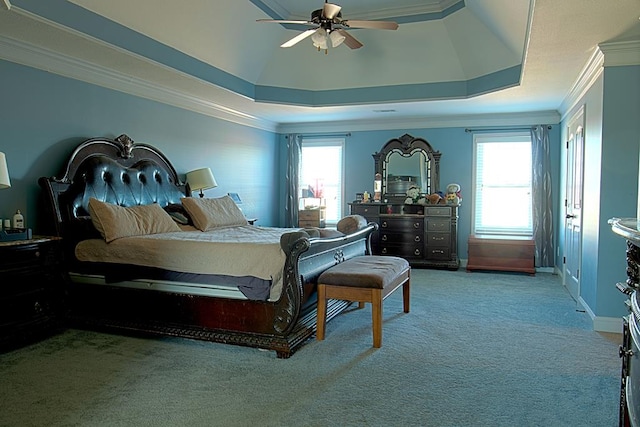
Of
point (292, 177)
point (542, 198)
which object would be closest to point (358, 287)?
point (542, 198)

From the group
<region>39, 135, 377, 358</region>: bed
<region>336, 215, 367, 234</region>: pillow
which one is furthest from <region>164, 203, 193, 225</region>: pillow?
<region>336, 215, 367, 234</region>: pillow

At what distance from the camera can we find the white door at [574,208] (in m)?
4.98

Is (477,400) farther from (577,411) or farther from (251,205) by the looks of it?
(251,205)

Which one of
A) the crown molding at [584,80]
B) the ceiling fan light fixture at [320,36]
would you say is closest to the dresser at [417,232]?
the crown molding at [584,80]

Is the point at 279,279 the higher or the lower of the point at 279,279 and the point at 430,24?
the lower

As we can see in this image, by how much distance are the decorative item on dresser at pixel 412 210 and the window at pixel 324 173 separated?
76 centimetres

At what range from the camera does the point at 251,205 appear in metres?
A: 7.71

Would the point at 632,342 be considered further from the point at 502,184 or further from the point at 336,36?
A: the point at 502,184

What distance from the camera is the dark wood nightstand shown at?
331 cm

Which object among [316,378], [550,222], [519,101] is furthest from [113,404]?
[550,222]

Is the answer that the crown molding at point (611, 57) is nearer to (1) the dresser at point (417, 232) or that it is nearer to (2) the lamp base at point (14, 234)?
(1) the dresser at point (417, 232)

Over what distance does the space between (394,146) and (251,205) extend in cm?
261

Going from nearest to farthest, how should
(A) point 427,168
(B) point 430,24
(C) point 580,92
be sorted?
(C) point 580,92
(B) point 430,24
(A) point 427,168

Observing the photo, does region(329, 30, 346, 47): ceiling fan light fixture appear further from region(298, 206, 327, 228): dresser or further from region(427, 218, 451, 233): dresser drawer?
region(298, 206, 327, 228): dresser
